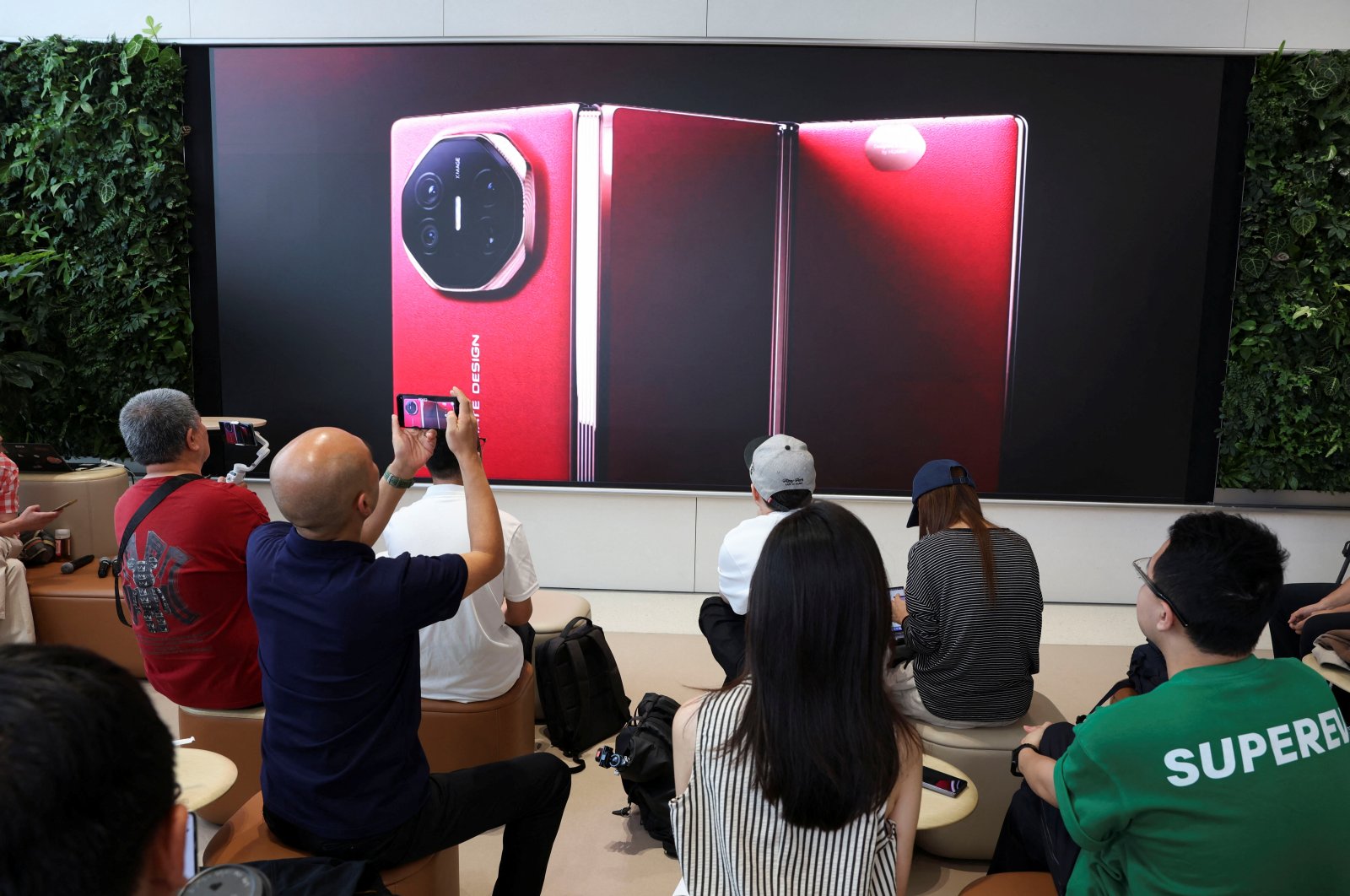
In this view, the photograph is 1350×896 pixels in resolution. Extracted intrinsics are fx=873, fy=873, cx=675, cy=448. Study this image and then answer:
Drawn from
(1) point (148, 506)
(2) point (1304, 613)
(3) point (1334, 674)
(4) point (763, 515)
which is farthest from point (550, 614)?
(2) point (1304, 613)

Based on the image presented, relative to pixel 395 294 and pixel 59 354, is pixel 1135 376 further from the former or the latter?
pixel 59 354

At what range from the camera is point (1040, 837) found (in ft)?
6.43

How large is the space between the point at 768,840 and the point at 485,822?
2.88ft

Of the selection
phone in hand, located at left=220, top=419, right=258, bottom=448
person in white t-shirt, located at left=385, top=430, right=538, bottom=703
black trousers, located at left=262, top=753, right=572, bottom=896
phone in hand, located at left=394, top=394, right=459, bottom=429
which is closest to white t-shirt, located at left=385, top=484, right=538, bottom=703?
person in white t-shirt, located at left=385, top=430, right=538, bottom=703

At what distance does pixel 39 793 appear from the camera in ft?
2.15

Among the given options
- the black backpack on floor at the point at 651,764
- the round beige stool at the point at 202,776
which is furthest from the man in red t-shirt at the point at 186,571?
the black backpack on floor at the point at 651,764

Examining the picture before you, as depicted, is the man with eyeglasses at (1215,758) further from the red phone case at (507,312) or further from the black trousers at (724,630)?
the red phone case at (507,312)

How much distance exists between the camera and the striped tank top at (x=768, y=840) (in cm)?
135

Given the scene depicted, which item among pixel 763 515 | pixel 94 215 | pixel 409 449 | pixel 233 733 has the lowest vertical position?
pixel 233 733

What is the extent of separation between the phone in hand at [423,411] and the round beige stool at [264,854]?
98 cm

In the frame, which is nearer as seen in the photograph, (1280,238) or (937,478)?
(937,478)

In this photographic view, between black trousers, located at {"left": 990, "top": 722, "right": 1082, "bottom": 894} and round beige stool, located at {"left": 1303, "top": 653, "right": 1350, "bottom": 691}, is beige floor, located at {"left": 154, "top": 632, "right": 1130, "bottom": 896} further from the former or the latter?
round beige stool, located at {"left": 1303, "top": 653, "right": 1350, "bottom": 691}

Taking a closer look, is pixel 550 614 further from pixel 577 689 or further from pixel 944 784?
pixel 944 784

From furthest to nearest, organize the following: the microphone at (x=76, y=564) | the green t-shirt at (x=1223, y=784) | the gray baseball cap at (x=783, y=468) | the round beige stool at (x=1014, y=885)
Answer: the microphone at (x=76, y=564)
the gray baseball cap at (x=783, y=468)
the round beige stool at (x=1014, y=885)
the green t-shirt at (x=1223, y=784)
